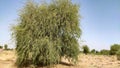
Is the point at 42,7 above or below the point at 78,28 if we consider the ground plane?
above

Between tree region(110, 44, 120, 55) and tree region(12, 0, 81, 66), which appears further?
tree region(110, 44, 120, 55)

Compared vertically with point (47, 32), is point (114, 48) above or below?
below

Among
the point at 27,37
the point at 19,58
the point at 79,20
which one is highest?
the point at 79,20

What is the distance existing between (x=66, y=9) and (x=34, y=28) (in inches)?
136

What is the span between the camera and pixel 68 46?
969 inches

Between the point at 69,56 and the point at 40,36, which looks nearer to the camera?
the point at 40,36

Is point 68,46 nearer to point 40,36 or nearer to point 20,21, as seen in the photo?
point 40,36

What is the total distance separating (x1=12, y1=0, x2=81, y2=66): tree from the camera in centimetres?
2355

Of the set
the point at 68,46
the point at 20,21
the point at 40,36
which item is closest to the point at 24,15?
the point at 20,21

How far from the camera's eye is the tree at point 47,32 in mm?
23547

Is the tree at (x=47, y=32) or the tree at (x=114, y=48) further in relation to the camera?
the tree at (x=114, y=48)

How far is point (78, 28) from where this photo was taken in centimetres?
2480

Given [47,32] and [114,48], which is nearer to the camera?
[47,32]

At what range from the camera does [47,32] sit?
78.8 feet
